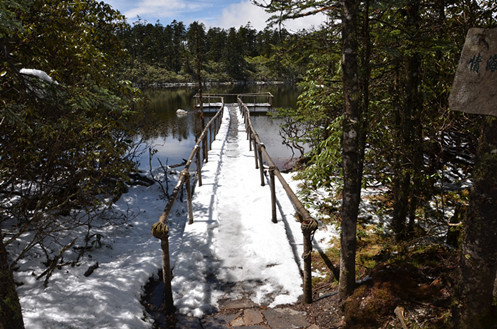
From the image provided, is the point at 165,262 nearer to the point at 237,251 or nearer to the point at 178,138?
the point at 237,251

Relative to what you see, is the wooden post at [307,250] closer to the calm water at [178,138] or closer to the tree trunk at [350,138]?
the tree trunk at [350,138]

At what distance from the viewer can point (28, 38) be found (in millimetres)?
4355

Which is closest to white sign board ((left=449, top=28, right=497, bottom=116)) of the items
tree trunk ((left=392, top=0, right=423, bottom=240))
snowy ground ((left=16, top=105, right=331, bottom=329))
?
tree trunk ((left=392, top=0, right=423, bottom=240))

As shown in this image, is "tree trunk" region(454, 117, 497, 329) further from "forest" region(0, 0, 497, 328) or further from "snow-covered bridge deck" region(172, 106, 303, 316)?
"snow-covered bridge deck" region(172, 106, 303, 316)

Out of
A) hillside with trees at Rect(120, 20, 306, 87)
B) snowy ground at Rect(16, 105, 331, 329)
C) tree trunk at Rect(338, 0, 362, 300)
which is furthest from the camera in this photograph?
hillside with trees at Rect(120, 20, 306, 87)

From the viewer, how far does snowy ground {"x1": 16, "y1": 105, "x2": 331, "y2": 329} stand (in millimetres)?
3773

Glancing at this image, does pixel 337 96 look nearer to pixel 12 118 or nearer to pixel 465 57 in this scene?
pixel 465 57

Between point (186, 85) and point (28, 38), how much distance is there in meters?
78.9

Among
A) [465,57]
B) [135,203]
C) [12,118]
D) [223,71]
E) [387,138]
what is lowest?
[135,203]

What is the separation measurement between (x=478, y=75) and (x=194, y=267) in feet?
14.4

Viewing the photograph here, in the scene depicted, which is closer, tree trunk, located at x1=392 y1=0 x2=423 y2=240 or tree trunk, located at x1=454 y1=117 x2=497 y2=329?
tree trunk, located at x1=454 y1=117 x2=497 y2=329

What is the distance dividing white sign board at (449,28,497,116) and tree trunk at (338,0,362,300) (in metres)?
1.08

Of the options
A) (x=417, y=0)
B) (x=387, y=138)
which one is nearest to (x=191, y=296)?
(x=387, y=138)

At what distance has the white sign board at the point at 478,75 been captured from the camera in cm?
192
